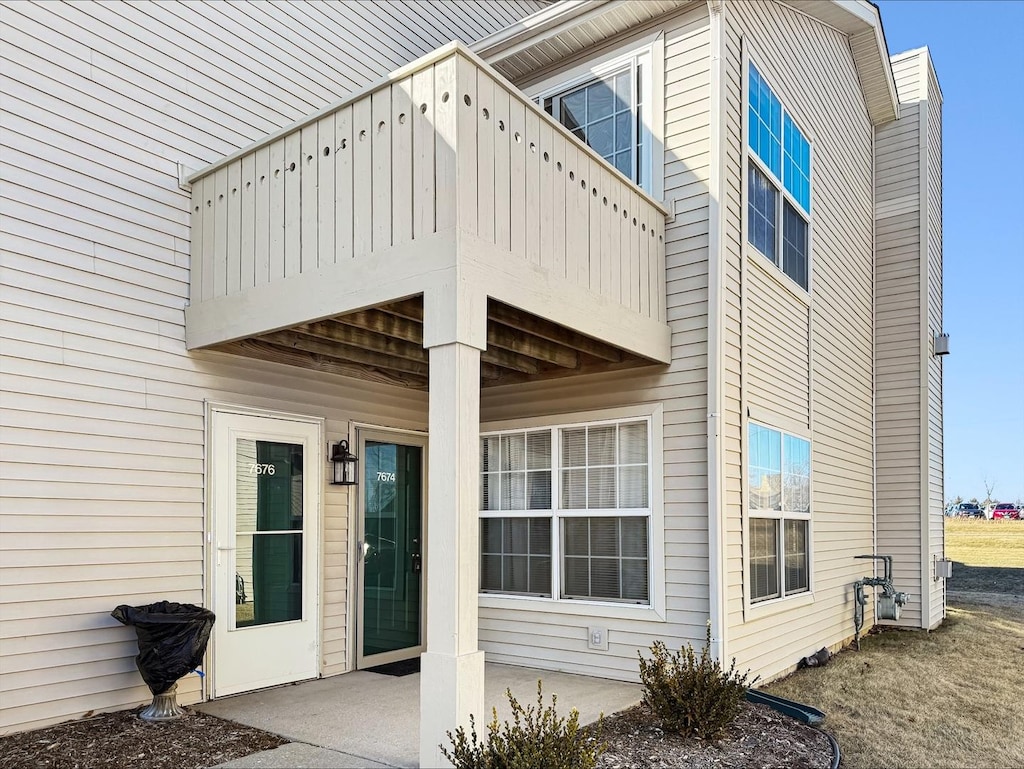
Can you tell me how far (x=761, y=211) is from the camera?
23.3ft

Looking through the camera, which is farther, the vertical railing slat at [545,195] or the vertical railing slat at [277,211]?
the vertical railing slat at [277,211]

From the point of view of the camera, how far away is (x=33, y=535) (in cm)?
474

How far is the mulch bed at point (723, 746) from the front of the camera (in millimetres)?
4504

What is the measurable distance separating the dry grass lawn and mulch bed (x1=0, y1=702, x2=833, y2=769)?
42cm

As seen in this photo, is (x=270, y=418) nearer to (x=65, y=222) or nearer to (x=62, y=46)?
(x=65, y=222)

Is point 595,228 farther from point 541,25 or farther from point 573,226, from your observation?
point 541,25

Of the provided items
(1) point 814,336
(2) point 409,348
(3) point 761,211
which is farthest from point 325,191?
(1) point 814,336

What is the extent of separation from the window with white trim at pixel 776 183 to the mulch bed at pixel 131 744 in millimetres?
5142

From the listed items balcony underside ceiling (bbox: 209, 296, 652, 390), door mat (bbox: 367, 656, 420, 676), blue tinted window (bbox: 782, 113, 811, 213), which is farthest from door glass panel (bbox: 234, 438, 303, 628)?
blue tinted window (bbox: 782, 113, 811, 213)

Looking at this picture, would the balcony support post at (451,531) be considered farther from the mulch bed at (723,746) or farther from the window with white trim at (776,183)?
the window with white trim at (776,183)

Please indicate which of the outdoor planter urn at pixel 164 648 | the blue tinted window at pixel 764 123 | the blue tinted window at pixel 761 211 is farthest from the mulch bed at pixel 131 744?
Answer: the blue tinted window at pixel 764 123

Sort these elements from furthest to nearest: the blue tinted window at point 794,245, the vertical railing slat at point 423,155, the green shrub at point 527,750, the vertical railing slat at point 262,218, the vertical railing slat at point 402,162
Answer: the blue tinted window at point 794,245 < the vertical railing slat at point 262,218 < the vertical railing slat at point 402,162 < the vertical railing slat at point 423,155 < the green shrub at point 527,750

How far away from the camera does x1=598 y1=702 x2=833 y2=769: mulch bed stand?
4.50 meters

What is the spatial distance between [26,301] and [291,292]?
5.02 ft
